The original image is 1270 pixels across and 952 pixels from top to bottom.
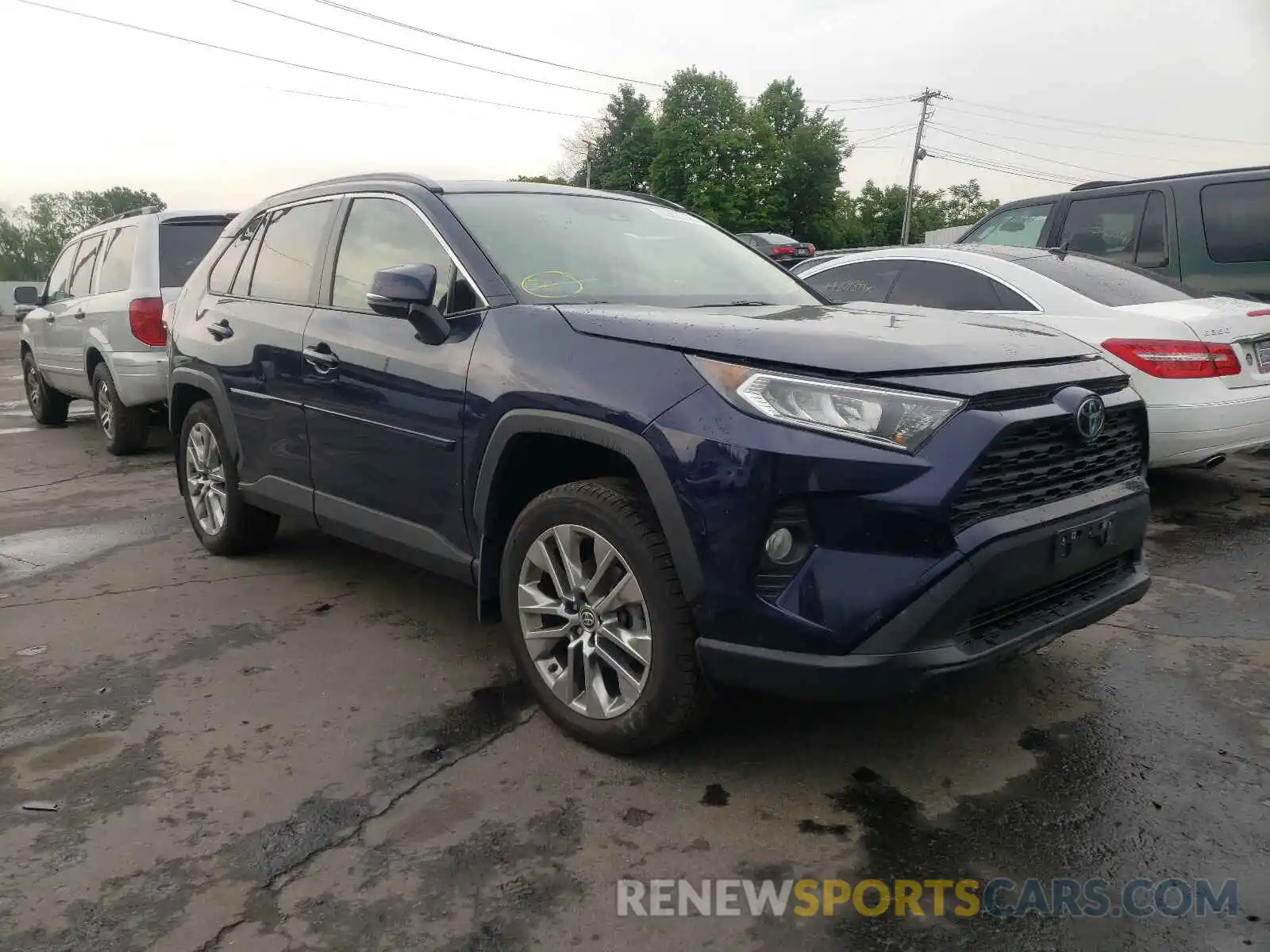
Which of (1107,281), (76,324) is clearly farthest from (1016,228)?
(76,324)

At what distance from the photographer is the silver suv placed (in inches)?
308

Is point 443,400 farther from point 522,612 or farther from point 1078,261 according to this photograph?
point 1078,261

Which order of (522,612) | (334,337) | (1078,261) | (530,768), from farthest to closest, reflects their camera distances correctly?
1. (1078,261)
2. (334,337)
3. (522,612)
4. (530,768)

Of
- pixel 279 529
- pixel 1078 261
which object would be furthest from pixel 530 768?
pixel 1078 261

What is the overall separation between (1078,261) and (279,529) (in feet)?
16.6

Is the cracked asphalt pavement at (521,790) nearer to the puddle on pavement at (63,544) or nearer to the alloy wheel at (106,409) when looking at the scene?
the puddle on pavement at (63,544)

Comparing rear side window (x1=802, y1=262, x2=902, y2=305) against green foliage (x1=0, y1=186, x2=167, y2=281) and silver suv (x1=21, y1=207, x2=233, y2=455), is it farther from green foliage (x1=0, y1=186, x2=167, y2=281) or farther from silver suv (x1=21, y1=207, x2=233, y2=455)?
green foliage (x1=0, y1=186, x2=167, y2=281)

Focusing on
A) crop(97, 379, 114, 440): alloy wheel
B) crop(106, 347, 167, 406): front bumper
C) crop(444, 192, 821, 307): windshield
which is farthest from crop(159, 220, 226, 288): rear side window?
crop(444, 192, 821, 307): windshield

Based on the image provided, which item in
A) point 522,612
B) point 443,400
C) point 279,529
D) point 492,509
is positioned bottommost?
point 279,529

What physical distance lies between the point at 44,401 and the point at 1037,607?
414 inches

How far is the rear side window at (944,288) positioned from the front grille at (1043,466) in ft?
9.26

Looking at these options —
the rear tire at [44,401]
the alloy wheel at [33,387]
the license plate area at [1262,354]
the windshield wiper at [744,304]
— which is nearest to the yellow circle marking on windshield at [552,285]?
the windshield wiper at [744,304]

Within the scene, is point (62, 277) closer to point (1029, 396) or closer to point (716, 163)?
point (1029, 396)

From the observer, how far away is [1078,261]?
20.2 ft
